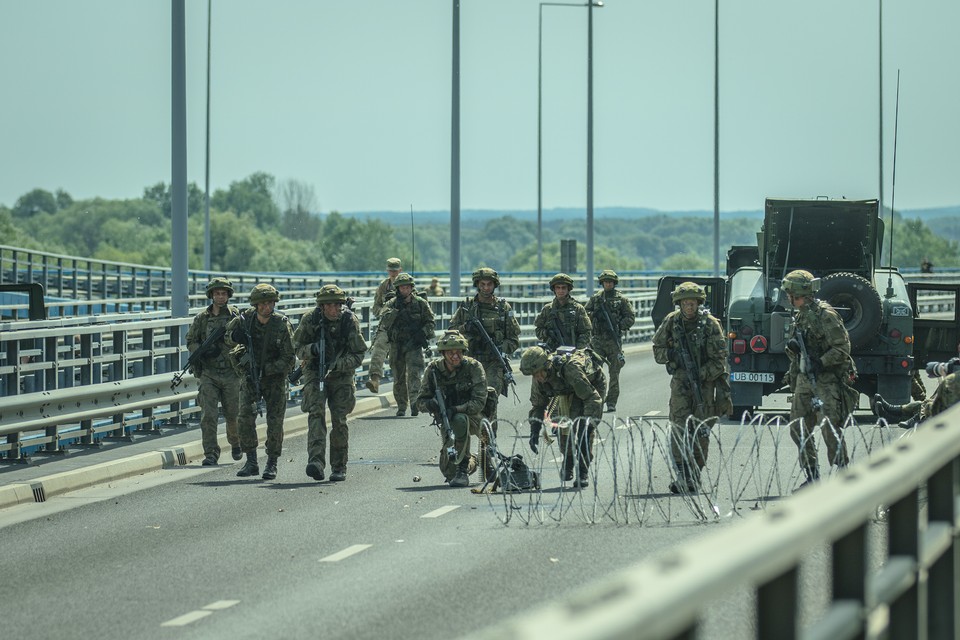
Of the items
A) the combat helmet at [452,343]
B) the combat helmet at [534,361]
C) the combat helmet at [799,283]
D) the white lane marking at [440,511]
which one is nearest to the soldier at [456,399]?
the combat helmet at [452,343]

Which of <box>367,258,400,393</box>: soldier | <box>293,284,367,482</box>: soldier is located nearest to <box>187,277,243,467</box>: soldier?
<box>293,284,367,482</box>: soldier

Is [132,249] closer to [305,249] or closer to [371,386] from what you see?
[305,249]

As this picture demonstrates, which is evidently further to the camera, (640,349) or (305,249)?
(305,249)

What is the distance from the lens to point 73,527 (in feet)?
40.3

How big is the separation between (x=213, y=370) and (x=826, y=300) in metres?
6.73

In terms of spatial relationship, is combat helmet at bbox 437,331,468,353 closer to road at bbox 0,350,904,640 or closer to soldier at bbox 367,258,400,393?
road at bbox 0,350,904,640

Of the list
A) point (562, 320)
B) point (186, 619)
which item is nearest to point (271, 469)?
point (562, 320)

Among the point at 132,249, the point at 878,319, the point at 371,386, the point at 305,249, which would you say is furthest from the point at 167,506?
the point at 132,249

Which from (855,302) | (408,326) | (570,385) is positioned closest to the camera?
(570,385)

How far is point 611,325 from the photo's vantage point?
73.5 ft

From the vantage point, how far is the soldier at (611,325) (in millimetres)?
22312

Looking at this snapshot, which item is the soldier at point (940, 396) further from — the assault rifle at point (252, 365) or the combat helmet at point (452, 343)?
the assault rifle at point (252, 365)

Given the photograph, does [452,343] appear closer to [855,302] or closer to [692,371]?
[692,371]

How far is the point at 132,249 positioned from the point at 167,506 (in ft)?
575
